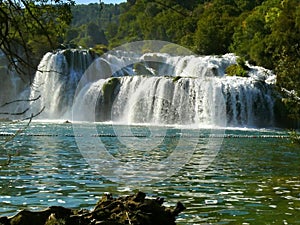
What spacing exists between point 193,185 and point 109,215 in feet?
20.0

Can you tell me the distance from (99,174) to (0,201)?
409 centimetres

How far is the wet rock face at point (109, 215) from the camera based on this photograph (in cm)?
550

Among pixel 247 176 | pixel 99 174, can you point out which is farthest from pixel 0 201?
pixel 247 176

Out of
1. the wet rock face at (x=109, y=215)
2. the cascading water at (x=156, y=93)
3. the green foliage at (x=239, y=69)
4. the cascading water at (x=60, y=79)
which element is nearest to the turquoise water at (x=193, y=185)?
the wet rock face at (x=109, y=215)

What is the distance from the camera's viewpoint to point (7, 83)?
171ft

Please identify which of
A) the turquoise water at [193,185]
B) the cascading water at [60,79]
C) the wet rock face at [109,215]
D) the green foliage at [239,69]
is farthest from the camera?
the cascading water at [60,79]

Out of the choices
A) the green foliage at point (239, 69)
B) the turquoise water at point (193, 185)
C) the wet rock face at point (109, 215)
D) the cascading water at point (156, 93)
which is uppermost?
the green foliage at point (239, 69)

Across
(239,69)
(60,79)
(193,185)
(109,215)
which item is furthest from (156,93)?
(109,215)

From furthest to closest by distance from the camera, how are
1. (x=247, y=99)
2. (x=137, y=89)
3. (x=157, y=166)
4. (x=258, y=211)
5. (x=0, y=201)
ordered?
(x=137, y=89)
(x=247, y=99)
(x=157, y=166)
(x=0, y=201)
(x=258, y=211)

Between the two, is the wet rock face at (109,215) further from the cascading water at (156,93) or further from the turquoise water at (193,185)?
the cascading water at (156,93)

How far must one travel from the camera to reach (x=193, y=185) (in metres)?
11.7

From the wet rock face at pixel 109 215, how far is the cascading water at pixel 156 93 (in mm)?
28674

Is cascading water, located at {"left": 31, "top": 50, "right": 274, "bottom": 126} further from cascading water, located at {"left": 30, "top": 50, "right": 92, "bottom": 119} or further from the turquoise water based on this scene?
the turquoise water

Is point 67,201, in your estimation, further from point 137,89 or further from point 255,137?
point 137,89
